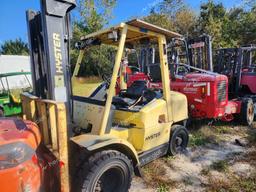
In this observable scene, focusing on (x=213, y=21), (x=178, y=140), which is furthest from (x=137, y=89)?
(x=213, y=21)

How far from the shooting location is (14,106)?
7.99 metres

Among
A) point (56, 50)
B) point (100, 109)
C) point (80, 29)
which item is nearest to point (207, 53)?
point (100, 109)

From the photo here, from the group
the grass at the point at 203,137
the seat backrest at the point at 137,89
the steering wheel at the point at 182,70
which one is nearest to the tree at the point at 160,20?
the steering wheel at the point at 182,70

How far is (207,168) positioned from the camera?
4.37 metres

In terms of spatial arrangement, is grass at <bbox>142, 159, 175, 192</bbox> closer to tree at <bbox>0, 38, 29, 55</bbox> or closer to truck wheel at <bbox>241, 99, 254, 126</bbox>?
truck wheel at <bbox>241, 99, 254, 126</bbox>

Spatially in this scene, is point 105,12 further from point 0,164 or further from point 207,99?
point 0,164

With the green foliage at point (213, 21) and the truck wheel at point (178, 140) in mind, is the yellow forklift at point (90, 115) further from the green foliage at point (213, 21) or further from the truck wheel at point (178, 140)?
the green foliage at point (213, 21)

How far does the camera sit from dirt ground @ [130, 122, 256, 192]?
377cm

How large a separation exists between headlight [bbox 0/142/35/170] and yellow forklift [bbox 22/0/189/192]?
35cm

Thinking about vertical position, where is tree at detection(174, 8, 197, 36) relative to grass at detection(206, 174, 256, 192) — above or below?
above

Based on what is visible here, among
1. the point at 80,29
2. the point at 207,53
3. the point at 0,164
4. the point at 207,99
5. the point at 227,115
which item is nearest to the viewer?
the point at 0,164

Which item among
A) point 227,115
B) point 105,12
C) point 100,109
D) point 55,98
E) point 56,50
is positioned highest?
point 105,12

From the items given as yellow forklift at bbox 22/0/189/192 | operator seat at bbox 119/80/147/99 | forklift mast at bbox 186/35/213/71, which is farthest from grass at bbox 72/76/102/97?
forklift mast at bbox 186/35/213/71

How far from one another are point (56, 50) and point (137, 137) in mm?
1665
